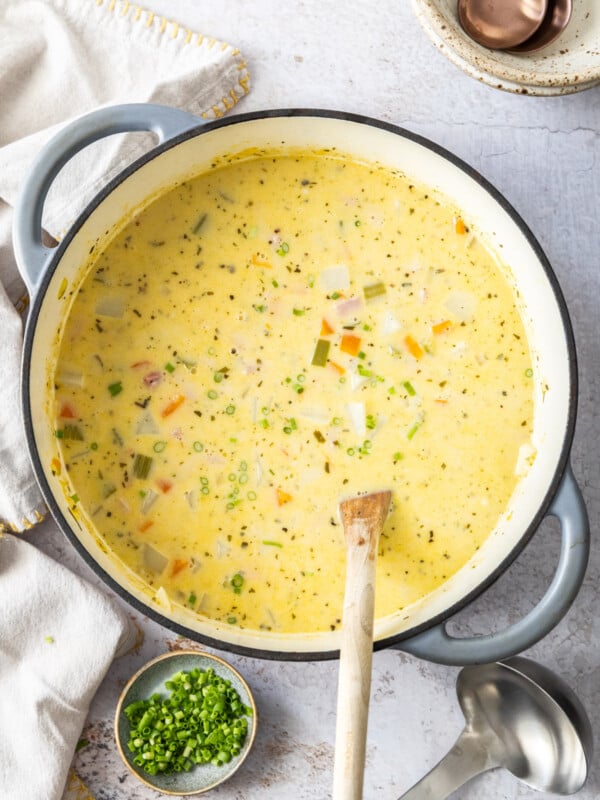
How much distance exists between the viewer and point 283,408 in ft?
5.53

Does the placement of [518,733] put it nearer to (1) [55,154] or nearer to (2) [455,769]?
(2) [455,769]

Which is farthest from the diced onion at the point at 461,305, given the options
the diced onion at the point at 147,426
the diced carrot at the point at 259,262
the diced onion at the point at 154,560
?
the diced onion at the point at 154,560

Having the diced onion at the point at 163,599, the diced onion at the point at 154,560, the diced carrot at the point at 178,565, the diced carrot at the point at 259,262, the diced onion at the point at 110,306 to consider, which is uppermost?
the diced onion at the point at 110,306

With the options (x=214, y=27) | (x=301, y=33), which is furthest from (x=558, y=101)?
(x=214, y=27)

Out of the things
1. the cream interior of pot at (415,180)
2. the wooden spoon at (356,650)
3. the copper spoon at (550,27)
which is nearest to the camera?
the wooden spoon at (356,650)

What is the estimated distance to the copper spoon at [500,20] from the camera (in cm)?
171

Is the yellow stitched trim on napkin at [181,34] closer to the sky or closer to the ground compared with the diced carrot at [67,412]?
closer to the sky

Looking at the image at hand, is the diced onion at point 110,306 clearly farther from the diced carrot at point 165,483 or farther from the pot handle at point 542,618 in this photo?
the pot handle at point 542,618

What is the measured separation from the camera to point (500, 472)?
1.70 metres

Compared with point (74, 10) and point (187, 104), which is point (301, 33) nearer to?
point (187, 104)

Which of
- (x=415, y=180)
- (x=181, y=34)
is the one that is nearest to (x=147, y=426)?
(x=415, y=180)

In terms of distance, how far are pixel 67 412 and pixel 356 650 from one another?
0.68m

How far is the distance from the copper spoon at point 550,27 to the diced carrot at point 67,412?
1059 mm

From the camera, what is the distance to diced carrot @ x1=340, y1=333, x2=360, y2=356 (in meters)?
1.69
